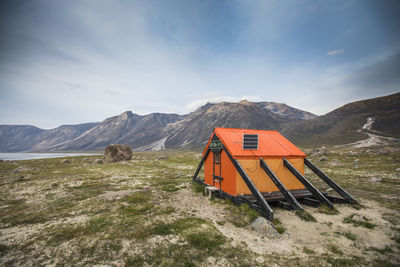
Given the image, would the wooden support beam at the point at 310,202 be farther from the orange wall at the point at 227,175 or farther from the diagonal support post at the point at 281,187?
the orange wall at the point at 227,175

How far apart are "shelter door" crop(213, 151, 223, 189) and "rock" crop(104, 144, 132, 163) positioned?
38632 millimetres

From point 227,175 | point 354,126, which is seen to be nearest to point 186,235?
point 227,175

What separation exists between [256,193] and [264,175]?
302 centimetres

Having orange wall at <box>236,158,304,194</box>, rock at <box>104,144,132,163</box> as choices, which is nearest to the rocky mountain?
rock at <box>104,144,132,163</box>

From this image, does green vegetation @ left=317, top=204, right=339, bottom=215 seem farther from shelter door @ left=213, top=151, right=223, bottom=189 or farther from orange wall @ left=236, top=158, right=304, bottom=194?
shelter door @ left=213, top=151, right=223, bottom=189

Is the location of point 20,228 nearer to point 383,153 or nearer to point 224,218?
point 224,218

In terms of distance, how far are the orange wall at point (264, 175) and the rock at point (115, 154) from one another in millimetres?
41959

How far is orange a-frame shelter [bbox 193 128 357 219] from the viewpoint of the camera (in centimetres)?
1177

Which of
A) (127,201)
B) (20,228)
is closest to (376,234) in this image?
(127,201)

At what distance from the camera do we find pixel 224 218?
10289 millimetres

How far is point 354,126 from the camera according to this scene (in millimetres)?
147375

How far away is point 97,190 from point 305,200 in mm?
17768

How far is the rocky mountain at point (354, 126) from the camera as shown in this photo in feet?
411

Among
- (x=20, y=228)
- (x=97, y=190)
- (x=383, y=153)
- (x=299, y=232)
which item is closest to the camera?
(x=299, y=232)
